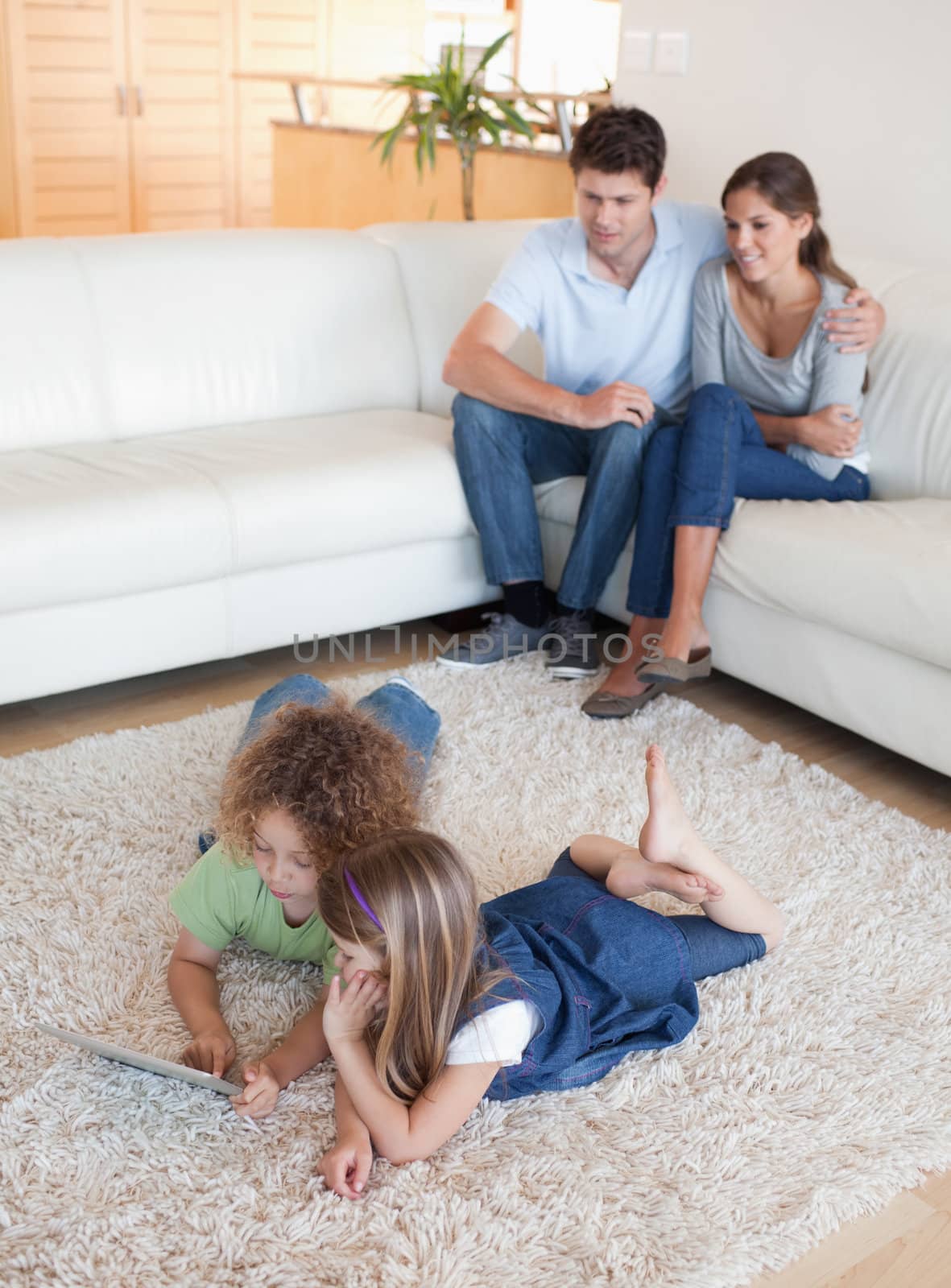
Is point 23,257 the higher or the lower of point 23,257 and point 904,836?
the higher

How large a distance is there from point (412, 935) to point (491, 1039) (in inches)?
6.2

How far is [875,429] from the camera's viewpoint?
276 cm

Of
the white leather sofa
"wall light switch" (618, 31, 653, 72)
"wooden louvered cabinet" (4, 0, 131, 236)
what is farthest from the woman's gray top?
"wooden louvered cabinet" (4, 0, 131, 236)

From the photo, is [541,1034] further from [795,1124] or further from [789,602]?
[789,602]

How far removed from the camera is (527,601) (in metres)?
2.82

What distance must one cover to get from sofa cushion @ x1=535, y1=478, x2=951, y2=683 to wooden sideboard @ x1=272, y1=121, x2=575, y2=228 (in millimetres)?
2327

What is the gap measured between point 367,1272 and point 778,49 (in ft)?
10.9

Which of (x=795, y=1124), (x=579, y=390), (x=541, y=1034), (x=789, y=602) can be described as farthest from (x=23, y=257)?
(x=795, y=1124)

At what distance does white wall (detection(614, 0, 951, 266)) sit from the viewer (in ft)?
10.7

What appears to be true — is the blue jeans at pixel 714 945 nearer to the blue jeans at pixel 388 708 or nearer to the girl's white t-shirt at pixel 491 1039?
the girl's white t-shirt at pixel 491 1039

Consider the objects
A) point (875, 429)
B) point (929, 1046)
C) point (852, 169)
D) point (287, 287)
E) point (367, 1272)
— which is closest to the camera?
point (367, 1272)

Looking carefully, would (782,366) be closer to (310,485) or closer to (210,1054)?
(310,485)

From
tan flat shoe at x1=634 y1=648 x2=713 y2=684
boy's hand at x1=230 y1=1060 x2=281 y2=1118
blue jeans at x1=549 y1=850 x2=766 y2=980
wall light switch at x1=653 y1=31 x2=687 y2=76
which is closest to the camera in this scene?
boy's hand at x1=230 y1=1060 x2=281 y2=1118

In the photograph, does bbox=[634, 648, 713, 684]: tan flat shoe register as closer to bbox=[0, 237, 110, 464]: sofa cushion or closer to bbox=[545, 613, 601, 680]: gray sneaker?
bbox=[545, 613, 601, 680]: gray sneaker
